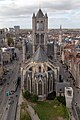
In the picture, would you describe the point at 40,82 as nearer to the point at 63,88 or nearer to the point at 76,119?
the point at 63,88

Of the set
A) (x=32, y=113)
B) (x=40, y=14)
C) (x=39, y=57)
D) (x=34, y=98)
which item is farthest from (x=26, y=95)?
(x=40, y=14)

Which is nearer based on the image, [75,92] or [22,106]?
[22,106]

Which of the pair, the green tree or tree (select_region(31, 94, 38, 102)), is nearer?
tree (select_region(31, 94, 38, 102))

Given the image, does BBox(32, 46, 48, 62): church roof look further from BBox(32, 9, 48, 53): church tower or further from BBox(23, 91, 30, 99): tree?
BBox(23, 91, 30, 99): tree

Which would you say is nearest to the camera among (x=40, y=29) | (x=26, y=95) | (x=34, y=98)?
(x=34, y=98)

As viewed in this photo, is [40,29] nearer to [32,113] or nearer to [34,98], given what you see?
[34,98]

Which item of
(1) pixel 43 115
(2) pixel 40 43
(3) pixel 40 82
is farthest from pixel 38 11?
(1) pixel 43 115

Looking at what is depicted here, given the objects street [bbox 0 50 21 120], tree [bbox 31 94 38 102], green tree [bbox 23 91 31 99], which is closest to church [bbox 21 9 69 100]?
tree [bbox 31 94 38 102]
